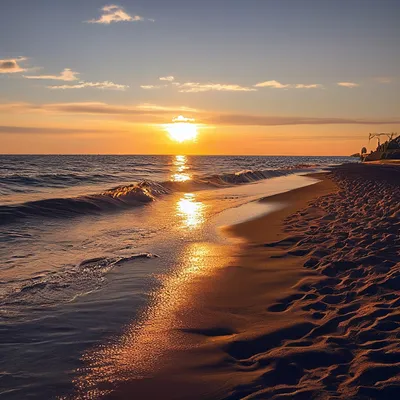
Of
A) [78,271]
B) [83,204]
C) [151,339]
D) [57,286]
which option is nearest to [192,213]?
[83,204]

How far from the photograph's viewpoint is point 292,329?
4.66 metres

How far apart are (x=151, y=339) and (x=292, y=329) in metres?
1.64

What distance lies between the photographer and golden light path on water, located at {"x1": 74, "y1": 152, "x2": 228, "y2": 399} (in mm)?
3797

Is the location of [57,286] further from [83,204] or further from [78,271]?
[83,204]

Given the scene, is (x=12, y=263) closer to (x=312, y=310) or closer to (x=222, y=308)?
(x=222, y=308)

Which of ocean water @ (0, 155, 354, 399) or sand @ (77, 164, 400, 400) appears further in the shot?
ocean water @ (0, 155, 354, 399)

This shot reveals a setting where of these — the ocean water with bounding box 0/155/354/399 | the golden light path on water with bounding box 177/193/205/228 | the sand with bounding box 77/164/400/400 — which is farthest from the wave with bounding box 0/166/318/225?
the sand with bounding box 77/164/400/400

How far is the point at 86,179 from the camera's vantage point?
35.8 meters

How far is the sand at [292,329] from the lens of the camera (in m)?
3.52

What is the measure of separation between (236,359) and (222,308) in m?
1.54

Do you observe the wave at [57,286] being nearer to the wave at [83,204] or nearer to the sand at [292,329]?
the sand at [292,329]

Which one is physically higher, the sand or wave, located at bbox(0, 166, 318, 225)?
wave, located at bbox(0, 166, 318, 225)

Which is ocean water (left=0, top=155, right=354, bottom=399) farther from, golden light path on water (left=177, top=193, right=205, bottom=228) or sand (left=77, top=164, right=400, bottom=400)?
sand (left=77, top=164, right=400, bottom=400)

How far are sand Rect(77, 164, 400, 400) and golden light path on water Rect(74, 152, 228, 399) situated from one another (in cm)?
7
